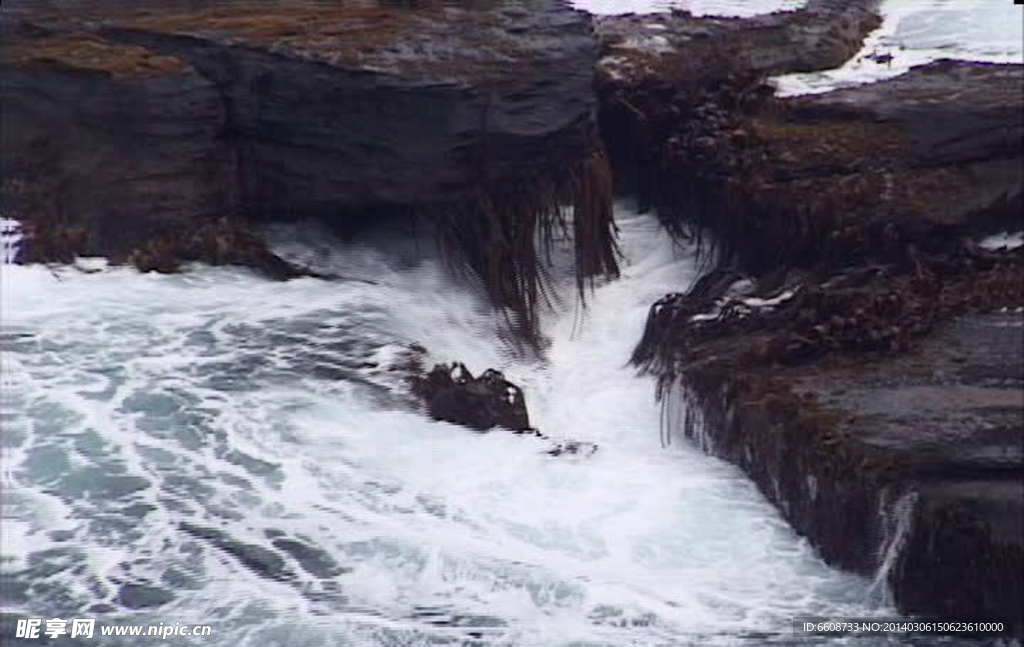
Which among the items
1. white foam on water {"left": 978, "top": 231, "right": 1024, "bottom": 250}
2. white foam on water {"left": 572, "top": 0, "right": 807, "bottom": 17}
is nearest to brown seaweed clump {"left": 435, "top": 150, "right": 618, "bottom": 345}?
white foam on water {"left": 572, "top": 0, "right": 807, "bottom": 17}

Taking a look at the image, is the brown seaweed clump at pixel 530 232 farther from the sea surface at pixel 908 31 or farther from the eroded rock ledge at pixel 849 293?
the sea surface at pixel 908 31

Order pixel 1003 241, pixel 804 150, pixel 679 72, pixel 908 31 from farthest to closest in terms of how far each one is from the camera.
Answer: pixel 908 31 → pixel 679 72 → pixel 804 150 → pixel 1003 241

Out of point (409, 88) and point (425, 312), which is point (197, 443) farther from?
point (409, 88)

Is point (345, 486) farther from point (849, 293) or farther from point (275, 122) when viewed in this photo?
point (275, 122)

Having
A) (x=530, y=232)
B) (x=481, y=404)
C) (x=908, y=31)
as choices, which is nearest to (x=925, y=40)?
(x=908, y=31)

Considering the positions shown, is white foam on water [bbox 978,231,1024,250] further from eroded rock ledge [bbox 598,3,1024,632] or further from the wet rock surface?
the wet rock surface

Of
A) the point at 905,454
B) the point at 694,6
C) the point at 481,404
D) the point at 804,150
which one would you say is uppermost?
the point at 694,6
